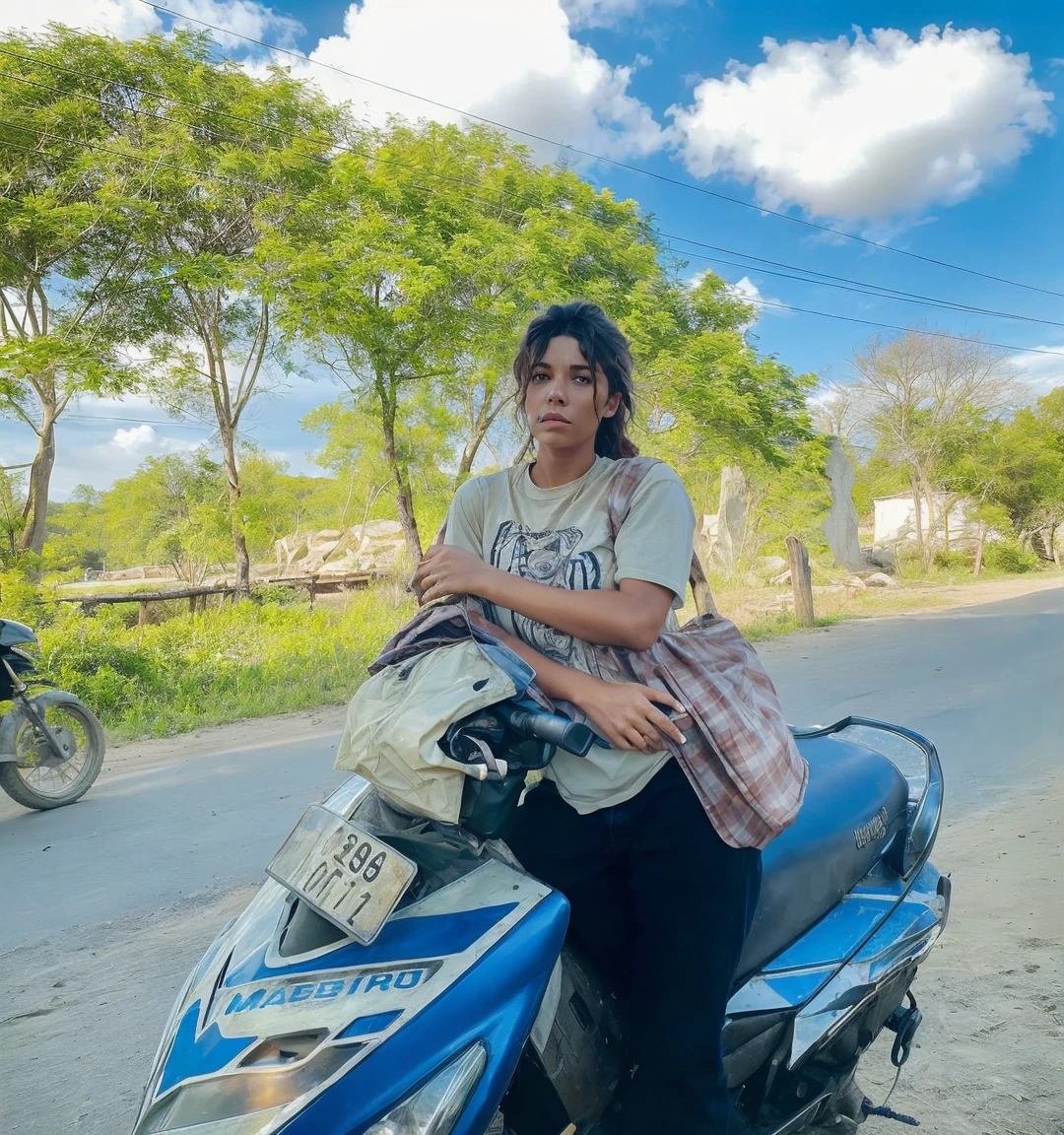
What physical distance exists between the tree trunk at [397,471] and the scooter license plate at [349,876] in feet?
41.3

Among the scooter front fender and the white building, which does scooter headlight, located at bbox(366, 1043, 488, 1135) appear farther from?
the white building

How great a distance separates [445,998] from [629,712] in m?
0.50

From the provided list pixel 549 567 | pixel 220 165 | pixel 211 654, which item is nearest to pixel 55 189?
pixel 220 165

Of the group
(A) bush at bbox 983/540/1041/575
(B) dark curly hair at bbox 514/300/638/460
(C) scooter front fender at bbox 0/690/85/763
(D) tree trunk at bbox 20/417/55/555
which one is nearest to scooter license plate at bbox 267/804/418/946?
(B) dark curly hair at bbox 514/300/638/460

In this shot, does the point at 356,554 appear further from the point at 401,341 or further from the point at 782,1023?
the point at 782,1023

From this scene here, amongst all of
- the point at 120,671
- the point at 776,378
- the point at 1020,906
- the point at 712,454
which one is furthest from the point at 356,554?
the point at 1020,906

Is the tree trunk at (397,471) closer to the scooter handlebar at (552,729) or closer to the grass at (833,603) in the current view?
the grass at (833,603)

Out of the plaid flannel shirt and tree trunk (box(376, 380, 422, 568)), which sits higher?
tree trunk (box(376, 380, 422, 568))

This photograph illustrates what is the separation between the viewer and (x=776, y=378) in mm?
15328

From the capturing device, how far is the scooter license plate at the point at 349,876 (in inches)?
44.2

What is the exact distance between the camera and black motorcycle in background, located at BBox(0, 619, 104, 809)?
473cm

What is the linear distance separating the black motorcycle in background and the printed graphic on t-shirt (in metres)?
4.20

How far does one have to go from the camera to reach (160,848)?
4.13 meters

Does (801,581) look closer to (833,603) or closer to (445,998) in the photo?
(833,603)
